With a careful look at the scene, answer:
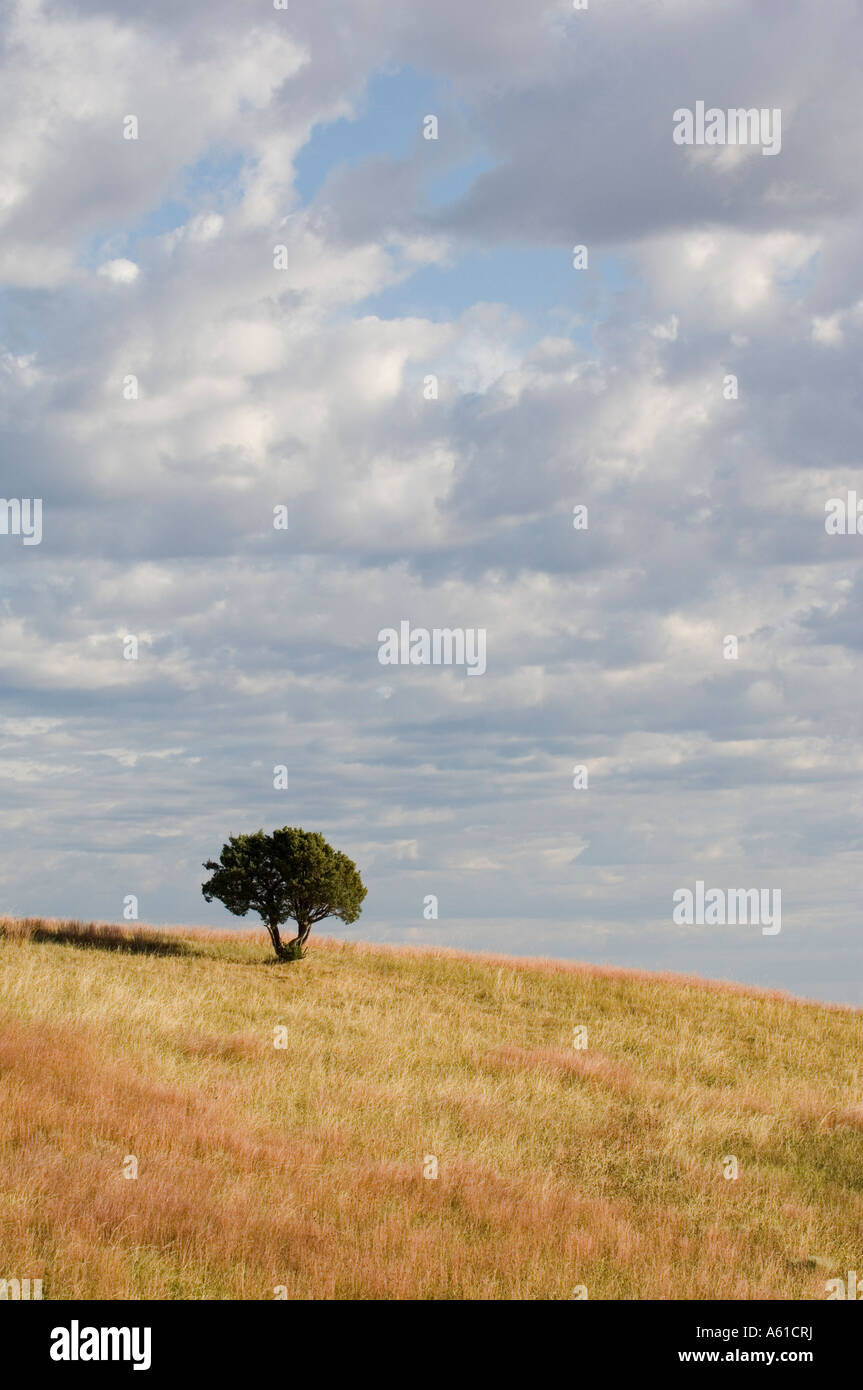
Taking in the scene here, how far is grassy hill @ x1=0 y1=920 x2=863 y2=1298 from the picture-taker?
11.6 m

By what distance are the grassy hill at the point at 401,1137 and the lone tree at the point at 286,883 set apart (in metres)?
2.12

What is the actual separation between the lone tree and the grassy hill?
2122mm

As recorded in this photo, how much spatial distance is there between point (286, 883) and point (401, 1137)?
1736cm

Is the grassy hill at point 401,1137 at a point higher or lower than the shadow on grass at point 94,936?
lower

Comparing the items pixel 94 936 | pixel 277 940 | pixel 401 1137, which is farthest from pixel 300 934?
pixel 401 1137

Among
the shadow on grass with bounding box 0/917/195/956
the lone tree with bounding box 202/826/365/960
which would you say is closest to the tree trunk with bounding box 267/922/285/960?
the lone tree with bounding box 202/826/365/960

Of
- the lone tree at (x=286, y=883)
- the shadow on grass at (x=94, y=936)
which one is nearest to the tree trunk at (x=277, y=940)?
the lone tree at (x=286, y=883)

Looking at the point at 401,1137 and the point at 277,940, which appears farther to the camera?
the point at 277,940

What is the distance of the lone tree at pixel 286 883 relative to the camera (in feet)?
111

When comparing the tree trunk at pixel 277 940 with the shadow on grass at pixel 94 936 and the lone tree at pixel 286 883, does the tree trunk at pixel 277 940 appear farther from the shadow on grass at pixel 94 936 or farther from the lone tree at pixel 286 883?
the shadow on grass at pixel 94 936

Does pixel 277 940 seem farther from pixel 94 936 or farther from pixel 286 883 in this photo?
pixel 94 936

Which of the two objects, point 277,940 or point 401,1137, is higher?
point 277,940

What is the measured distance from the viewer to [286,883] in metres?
34.0

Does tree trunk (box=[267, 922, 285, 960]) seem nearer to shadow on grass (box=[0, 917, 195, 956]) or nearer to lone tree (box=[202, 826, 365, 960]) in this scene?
lone tree (box=[202, 826, 365, 960])
